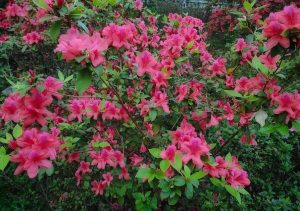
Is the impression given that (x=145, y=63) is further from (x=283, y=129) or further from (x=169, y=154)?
(x=283, y=129)

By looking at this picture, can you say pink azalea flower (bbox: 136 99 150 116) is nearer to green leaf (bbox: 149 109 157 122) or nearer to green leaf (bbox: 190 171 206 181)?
green leaf (bbox: 149 109 157 122)

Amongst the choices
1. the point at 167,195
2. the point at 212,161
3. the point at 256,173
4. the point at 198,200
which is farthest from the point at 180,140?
the point at 256,173

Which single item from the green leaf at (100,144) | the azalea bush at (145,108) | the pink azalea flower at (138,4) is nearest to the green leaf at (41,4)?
the azalea bush at (145,108)

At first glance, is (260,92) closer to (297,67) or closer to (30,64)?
(297,67)

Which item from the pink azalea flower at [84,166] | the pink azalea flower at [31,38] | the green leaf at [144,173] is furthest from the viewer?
the pink azalea flower at [31,38]

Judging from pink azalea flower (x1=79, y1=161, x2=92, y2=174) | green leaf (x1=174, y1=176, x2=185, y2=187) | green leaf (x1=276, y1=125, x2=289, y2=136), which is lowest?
pink azalea flower (x1=79, y1=161, x2=92, y2=174)

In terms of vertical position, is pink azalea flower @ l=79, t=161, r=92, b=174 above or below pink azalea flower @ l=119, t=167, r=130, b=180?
below

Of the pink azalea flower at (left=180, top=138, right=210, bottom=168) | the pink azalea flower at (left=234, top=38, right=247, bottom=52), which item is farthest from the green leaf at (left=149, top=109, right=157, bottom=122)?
the pink azalea flower at (left=234, top=38, right=247, bottom=52)

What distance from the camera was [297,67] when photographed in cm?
168

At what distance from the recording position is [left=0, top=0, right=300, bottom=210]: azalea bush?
1.58 meters

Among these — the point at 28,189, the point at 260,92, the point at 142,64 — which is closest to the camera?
the point at 260,92

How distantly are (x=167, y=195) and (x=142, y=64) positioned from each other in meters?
0.69

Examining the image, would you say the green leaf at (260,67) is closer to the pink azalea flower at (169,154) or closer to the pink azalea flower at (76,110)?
the pink azalea flower at (169,154)

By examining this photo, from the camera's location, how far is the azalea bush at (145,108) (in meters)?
1.58
